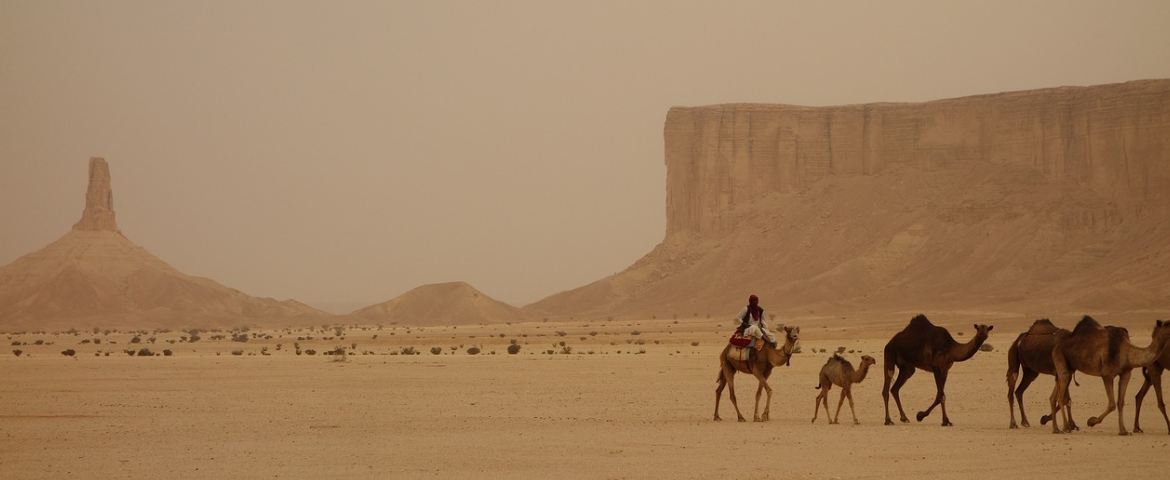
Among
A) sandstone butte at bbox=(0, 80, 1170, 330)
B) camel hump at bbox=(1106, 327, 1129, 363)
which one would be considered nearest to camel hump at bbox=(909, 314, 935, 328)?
camel hump at bbox=(1106, 327, 1129, 363)

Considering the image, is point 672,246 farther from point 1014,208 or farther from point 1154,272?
point 1154,272

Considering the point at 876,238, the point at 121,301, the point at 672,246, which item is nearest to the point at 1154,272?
the point at 876,238

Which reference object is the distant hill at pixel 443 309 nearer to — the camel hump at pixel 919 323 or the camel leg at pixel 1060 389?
the camel hump at pixel 919 323

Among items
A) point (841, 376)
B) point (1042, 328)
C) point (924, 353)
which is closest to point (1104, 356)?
point (1042, 328)

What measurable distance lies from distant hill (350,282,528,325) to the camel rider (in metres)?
88.5

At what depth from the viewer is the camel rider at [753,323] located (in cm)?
1959

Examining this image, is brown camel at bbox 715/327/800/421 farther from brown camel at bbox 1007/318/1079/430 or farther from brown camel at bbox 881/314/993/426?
brown camel at bbox 1007/318/1079/430

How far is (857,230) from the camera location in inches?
4060

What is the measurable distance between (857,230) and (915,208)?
4969 mm

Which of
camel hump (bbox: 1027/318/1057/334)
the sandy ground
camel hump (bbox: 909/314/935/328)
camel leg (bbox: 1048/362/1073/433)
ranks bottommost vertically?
the sandy ground

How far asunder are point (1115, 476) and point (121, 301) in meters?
112

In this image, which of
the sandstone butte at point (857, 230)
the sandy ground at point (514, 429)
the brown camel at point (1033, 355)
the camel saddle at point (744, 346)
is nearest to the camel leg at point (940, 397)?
the sandy ground at point (514, 429)

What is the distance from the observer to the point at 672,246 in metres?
116

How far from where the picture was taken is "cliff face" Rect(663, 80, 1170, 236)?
9462 cm
